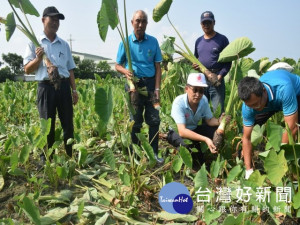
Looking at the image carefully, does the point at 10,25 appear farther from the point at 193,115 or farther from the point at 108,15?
the point at 193,115

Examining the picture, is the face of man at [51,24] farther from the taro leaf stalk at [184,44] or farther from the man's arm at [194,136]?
the man's arm at [194,136]

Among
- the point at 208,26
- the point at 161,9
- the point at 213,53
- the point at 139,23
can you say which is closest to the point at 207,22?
the point at 208,26

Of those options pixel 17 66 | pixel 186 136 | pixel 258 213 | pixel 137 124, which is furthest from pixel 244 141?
pixel 17 66

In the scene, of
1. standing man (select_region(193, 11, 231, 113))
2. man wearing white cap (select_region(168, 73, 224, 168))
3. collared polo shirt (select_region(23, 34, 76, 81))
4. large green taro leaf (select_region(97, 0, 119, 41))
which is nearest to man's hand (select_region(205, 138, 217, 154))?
man wearing white cap (select_region(168, 73, 224, 168))

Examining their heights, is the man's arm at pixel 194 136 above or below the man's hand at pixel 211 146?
above

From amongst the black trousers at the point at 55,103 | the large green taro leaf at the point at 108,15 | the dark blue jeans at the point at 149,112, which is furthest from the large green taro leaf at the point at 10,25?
the dark blue jeans at the point at 149,112

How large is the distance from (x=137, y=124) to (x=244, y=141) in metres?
0.79

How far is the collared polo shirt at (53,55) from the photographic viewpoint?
6.66ft

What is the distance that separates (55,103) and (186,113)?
93cm

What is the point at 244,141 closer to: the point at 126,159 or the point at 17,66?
the point at 126,159

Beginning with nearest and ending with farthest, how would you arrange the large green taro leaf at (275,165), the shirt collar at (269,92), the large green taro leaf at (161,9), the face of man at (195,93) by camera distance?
the large green taro leaf at (275,165)
the shirt collar at (269,92)
the face of man at (195,93)
the large green taro leaf at (161,9)

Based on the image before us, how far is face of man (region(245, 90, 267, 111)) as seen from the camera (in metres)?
1.65

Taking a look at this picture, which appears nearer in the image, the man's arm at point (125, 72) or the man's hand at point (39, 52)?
the man's hand at point (39, 52)

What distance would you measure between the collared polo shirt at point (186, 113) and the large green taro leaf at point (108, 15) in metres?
0.66
